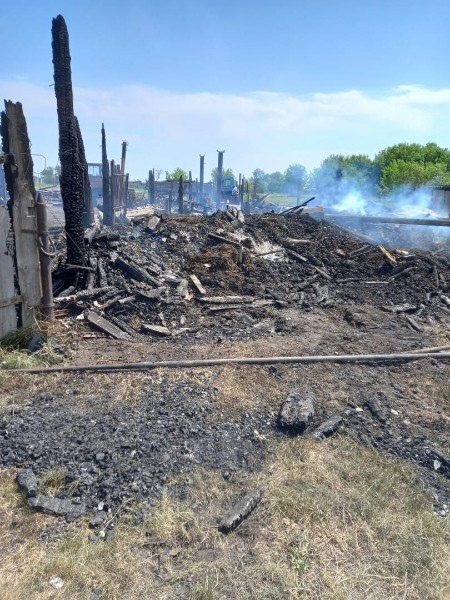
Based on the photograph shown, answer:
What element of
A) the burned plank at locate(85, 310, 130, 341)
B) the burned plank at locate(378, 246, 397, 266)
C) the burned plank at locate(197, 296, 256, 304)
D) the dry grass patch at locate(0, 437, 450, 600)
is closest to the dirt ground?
the dry grass patch at locate(0, 437, 450, 600)

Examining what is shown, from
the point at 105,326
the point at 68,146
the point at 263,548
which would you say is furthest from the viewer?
the point at 68,146

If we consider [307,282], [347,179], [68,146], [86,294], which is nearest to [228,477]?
[86,294]

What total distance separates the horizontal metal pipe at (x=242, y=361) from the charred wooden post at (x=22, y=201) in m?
1.35

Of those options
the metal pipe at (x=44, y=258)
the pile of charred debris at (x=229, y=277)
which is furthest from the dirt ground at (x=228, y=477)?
the pile of charred debris at (x=229, y=277)

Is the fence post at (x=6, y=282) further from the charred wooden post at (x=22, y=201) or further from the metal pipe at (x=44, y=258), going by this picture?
the metal pipe at (x=44, y=258)

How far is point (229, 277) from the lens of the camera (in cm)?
1040

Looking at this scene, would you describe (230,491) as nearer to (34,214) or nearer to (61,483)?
(61,483)

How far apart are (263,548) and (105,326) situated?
5056 mm

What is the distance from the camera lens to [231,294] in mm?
9844

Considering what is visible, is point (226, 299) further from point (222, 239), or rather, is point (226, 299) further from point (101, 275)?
point (222, 239)

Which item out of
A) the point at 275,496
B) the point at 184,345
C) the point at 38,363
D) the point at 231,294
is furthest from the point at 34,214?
the point at 275,496

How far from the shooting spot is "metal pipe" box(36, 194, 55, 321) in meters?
6.50

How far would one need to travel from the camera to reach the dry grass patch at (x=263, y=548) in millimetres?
2898

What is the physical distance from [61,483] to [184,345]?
3.59 metres
